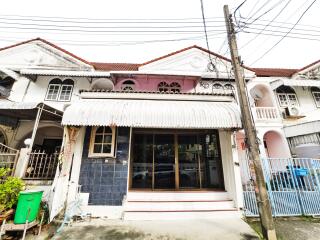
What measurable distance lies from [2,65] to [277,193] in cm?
1807

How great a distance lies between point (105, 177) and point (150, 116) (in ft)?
9.70

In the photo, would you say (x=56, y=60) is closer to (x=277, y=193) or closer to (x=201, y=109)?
(x=201, y=109)

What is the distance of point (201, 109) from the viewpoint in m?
6.22

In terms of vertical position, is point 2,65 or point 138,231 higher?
point 2,65

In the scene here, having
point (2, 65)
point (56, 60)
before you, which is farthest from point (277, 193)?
point (2, 65)

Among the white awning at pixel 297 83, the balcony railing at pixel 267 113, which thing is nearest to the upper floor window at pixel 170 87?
the balcony railing at pixel 267 113

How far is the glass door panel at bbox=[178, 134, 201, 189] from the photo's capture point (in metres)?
7.09

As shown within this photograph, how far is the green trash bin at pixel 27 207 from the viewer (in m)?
4.70

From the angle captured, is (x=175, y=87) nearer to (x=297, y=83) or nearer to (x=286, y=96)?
(x=297, y=83)

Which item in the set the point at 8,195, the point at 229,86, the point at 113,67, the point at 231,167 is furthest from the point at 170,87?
the point at 8,195

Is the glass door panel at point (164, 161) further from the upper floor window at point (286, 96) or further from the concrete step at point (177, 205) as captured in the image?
the upper floor window at point (286, 96)

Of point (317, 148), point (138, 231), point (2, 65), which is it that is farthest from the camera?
point (2, 65)

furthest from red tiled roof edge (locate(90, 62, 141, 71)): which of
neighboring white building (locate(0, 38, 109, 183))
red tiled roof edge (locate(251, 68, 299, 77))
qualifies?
red tiled roof edge (locate(251, 68, 299, 77))

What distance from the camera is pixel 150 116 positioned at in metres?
5.90
